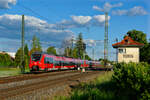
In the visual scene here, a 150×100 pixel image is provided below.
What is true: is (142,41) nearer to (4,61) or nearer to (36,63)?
Answer: (4,61)

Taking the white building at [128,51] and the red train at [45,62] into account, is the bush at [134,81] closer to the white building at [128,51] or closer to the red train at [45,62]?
the red train at [45,62]

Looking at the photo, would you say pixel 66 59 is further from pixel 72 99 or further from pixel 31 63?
pixel 72 99

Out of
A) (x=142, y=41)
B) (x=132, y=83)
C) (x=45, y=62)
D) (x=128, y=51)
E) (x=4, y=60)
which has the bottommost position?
(x=132, y=83)

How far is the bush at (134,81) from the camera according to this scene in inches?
320

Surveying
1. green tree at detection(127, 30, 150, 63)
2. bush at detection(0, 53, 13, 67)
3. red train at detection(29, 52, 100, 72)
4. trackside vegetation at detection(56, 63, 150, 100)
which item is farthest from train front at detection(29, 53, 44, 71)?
green tree at detection(127, 30, 150, 63)

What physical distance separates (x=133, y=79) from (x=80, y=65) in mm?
51446

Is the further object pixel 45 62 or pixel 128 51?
pixel 128 51

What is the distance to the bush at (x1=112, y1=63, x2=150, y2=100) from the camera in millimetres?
8125

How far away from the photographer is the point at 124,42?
52.8 metres

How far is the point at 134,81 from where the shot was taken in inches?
363

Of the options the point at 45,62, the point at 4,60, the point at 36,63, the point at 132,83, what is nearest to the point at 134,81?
the point at 132,83

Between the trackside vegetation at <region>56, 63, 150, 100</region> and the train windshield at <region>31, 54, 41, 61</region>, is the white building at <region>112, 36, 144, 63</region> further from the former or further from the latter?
the trackside vegetation at <region>56, 63, 150, 100</region>

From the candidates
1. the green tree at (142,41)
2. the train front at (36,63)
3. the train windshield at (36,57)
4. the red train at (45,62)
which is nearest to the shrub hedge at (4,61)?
the red train at (45,62)

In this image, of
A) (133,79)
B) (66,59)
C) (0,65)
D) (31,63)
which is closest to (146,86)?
(133,79)
